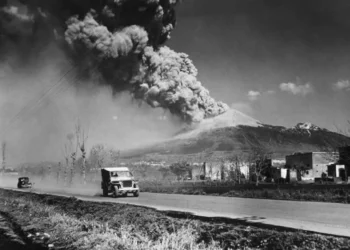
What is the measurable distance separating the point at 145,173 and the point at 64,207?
10000 centimetres

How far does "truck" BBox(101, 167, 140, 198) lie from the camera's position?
1428 inches

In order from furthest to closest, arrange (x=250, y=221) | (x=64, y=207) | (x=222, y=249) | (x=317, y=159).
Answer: (x=317, y=159), (x=64, y=207), (x=250, y=221), (x=222, y=249)

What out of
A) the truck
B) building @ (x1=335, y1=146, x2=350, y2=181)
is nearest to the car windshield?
the truck

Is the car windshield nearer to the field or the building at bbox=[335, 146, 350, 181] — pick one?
the field

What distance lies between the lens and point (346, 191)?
2723cm

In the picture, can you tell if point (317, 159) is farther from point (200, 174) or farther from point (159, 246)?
point (159, 246)

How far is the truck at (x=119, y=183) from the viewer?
119 ft

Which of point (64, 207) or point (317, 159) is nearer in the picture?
point (64, 207)

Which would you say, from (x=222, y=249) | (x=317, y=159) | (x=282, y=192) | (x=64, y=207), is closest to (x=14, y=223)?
(x=64, y=207)

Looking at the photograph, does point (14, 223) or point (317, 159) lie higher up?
point (317, 159)

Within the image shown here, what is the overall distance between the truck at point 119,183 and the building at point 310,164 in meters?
59.2

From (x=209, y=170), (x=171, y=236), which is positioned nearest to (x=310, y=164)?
(x=209, y=170)

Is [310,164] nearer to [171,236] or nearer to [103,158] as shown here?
[103,158]

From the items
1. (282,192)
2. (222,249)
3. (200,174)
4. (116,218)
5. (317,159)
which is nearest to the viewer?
(222,249)
